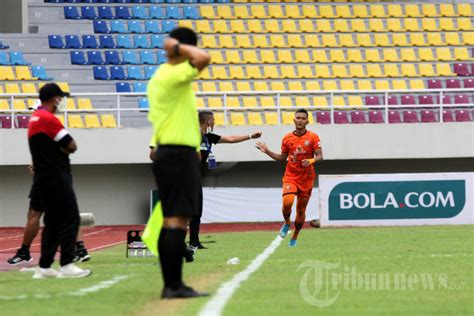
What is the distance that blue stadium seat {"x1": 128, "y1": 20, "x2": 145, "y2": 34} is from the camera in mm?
35125

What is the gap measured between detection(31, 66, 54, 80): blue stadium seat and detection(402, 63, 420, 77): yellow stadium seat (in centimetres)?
1047

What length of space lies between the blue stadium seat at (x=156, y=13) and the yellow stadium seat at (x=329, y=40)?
16.6 feet

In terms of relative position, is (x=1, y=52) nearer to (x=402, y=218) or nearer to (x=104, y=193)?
(x=104, y=193)

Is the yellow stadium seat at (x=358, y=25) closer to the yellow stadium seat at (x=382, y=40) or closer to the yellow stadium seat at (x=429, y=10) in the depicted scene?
the yellow stadium seat at (x=382, y=40)

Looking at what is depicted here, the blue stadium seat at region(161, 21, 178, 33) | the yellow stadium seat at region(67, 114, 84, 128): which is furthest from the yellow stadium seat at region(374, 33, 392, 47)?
the yellow stadium seat at region(67, 114, 84, 128)

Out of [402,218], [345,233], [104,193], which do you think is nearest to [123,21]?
[104,193]

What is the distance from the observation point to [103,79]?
33250 mm

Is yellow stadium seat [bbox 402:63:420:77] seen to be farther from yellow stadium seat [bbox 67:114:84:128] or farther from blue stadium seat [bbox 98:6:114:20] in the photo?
yellow stadium seat [bbox 67:114:84:128]

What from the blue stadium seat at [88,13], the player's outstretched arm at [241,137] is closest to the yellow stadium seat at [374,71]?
the blue stadium seat at [88,13]

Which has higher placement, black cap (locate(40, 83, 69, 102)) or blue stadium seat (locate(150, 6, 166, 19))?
blue stadium seat (locate(150, 6, 166, 19))

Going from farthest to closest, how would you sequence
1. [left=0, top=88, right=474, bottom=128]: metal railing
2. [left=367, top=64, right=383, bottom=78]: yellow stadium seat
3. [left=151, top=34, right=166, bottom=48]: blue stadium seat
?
[left=151, top=34, right=166, bottom=48]: blue stadium seat
[left=367, top=64, right=383, bottom=78]: yellow stadium seat
[left=0, top=88, right=474, bottom=128]: metal railing

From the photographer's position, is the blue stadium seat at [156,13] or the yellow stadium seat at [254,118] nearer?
the yellow stadium seat at [254,118]

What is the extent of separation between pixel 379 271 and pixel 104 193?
2034cm

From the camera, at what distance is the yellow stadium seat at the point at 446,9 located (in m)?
37.4
